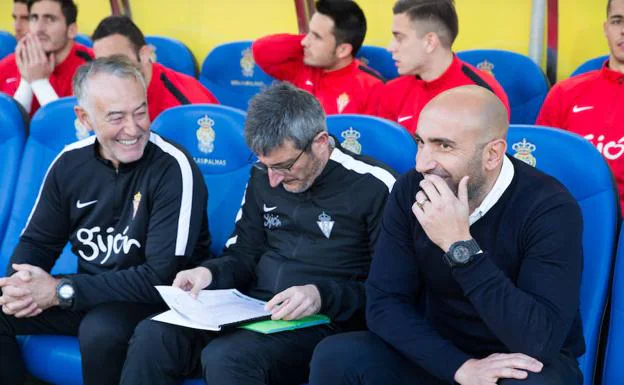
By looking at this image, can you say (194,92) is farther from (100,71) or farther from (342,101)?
(100,71)

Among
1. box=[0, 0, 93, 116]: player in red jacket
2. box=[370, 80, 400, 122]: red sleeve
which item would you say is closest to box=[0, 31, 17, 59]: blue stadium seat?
box=[0, 0, 93, 116]: player in red jacket

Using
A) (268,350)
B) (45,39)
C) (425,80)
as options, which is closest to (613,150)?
(425,80)

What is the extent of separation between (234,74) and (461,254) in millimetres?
3302

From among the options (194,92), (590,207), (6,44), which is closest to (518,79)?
(194,92)

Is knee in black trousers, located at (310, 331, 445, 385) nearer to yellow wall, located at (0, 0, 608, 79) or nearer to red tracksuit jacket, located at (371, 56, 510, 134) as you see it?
red tracksuit jacket, located at (371, 56, 510, 134)

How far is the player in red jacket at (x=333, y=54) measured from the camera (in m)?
4.42

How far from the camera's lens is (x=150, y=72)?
Result: 13.0 ft

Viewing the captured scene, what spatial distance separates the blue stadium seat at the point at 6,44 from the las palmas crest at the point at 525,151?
13.3 feet

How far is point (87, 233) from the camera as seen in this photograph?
279cm

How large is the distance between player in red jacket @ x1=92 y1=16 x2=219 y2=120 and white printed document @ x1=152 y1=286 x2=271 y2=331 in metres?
1.66

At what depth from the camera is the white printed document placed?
226 centimetres

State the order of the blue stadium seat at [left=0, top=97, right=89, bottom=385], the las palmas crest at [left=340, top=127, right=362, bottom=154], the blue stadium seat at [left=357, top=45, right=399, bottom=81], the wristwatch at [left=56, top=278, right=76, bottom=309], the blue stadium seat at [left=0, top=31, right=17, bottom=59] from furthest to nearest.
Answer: the blue stadium seat at [left=0, top=31, right=17, bottom=59], the blue stadium seat at [left=357, top=45, right=399, bottom=81], the blue stadium seat at [left=0, top=97, right=89, bottom=385], the las palmas crest at [left=340, top=127, right=362, bottom=154], the wristwatch at [left=56, top=278, right=76, bottom=309]

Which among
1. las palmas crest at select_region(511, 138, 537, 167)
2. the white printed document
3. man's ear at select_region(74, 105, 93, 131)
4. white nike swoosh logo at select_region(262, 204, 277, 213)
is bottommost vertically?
the white printed document

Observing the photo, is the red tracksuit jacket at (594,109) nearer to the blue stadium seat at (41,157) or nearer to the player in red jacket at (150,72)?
the player in red jacket at (150,72)
